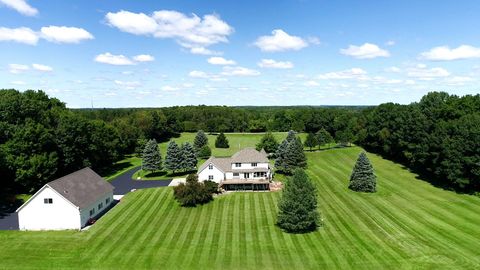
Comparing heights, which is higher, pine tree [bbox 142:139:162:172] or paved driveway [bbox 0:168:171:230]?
pine tree [bbox 142:139:162:172]

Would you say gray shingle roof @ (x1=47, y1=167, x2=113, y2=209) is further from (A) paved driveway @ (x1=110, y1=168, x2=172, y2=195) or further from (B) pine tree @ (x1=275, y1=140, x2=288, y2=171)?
(B) pine tree @ (x1=275, y1=140, x2=288, y2=171)

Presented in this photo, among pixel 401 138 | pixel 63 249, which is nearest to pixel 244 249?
pixel 63 249

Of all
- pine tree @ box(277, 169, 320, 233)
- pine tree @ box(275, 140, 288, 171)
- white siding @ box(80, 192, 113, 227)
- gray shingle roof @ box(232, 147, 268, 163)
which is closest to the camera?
pine tree @ box(277, 169, 320, 233)

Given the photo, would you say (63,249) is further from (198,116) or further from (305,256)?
(198,116)

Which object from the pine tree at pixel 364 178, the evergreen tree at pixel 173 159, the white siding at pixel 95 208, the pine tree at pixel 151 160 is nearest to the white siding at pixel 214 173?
the evergreen tree at pixel 173 159

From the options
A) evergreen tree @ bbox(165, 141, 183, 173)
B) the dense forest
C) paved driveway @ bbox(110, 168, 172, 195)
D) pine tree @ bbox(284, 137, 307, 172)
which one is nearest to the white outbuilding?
the dense forest
